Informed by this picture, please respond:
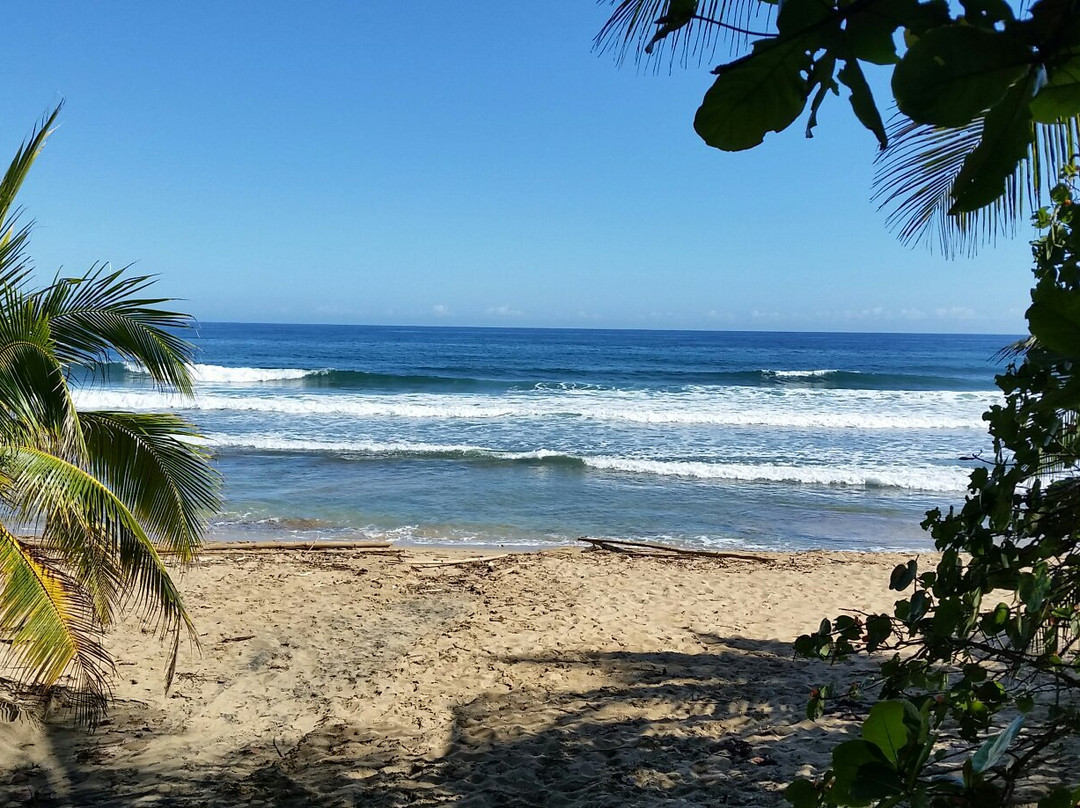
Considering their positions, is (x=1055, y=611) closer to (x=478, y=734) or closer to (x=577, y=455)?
(x=478, y=734)

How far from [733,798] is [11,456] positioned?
12.2 ft

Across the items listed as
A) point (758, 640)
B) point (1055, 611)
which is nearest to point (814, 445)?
point (758, 640)

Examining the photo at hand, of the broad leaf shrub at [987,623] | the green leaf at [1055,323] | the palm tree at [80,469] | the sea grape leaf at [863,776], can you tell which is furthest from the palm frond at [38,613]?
the green leaf at [1055,323]

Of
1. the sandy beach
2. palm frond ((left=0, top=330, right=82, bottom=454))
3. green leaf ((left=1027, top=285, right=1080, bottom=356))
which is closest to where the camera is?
green leaf ((left=1027, top=285, right=1080, bottom=356))

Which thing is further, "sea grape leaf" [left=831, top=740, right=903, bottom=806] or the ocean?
the ocean

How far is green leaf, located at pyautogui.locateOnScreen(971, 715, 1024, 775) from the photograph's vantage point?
22.2 inches

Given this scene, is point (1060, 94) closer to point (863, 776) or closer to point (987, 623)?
point (863, 776)

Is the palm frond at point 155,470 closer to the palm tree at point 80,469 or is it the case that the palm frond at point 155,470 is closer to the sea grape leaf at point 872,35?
the palm tree at point 80,469

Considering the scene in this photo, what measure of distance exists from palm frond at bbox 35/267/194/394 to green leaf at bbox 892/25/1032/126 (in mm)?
3963

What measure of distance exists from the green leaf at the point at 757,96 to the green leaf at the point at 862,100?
3 centimetres

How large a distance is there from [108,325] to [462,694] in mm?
3134

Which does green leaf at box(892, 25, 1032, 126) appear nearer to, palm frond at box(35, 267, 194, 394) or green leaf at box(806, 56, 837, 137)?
green leaf at box(806, 56, 837, 137)

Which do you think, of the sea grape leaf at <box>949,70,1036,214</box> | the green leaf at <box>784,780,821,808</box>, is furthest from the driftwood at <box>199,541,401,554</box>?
the sea grape leaf at <box>949,70,1036,214</box>

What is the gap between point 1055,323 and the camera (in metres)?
0.53
